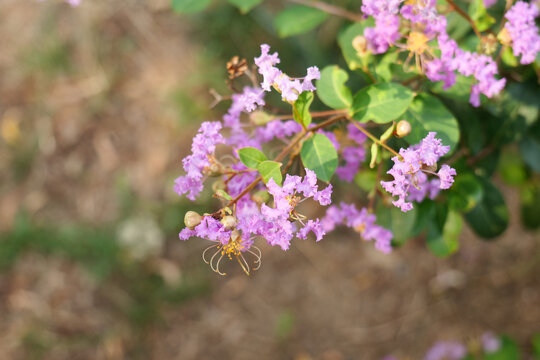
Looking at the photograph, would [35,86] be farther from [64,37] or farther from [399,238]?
[399,238]

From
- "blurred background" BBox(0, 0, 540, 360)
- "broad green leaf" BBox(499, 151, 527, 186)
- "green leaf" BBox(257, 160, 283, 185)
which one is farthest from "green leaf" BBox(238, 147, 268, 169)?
"blurred background" BBox(0, 0, 540, 360)

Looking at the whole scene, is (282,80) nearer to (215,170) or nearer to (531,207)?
(215,170)

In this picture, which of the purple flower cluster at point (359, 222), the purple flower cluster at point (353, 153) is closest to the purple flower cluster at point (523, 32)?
the purple flower cluster at point (353, 153)

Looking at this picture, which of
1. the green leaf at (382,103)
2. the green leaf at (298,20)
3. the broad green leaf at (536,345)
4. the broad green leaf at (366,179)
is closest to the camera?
the green leaf at (382,103)

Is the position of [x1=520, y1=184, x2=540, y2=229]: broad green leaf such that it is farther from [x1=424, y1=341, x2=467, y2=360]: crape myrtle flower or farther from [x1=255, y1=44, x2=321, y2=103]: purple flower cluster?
[x1=255, y1=44, x2=321, y2=103]: purple flower cluster

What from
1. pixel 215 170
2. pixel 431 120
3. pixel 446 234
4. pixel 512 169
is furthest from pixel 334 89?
pixel 512 169

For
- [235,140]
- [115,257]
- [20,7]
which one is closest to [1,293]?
[115,257]

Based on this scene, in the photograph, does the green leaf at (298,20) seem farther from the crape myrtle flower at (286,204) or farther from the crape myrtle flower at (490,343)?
the crape myrtle flower at (490,343)
